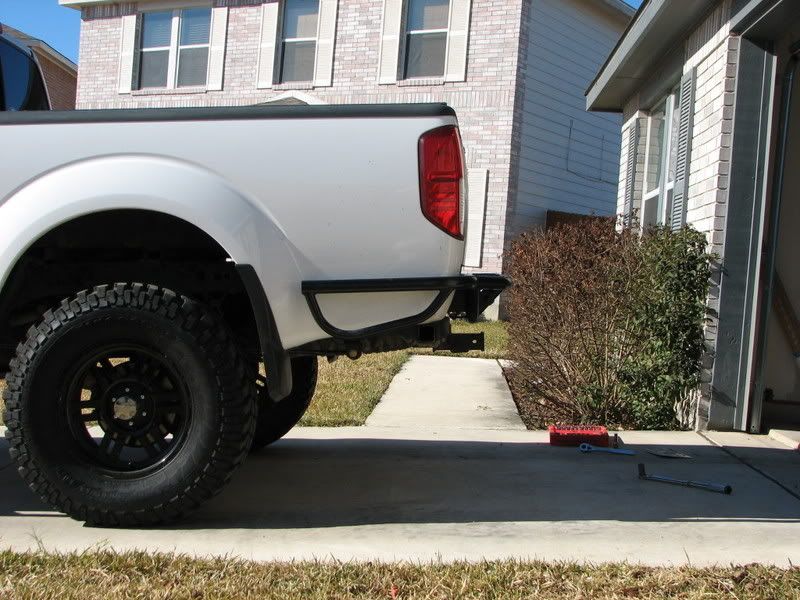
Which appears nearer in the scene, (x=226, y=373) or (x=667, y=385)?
(x=226, y=373)

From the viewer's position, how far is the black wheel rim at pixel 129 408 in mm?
3334

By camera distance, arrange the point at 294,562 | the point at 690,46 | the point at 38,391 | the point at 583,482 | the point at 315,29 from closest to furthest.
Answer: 1. the point at 294,562
2. the point at 38,391
3. the point at 583,482
4. the point at 690,46
5. the point at 315,29

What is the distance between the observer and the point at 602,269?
19.3 feet

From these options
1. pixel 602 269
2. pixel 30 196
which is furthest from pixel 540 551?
pixel 602 269

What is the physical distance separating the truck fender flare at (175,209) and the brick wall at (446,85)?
416 inches

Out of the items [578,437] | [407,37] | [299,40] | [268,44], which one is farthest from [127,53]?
[578,437]

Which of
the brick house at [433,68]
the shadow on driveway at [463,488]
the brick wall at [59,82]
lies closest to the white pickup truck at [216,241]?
the shadow on driveway at [463,488]

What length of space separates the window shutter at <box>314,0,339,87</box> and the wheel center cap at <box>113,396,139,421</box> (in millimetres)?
12525

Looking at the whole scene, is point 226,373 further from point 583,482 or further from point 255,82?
point 255,82

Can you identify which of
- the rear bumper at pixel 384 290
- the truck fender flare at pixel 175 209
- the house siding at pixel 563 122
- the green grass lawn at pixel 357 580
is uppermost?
the house siding at pixel 563 122

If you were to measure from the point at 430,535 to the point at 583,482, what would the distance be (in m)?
1.20

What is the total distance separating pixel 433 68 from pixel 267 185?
39.2ft

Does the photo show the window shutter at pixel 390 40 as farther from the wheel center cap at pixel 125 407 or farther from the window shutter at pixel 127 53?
the wheel center cap at pixel 125 407

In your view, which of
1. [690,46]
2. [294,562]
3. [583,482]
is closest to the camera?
[294,562]
